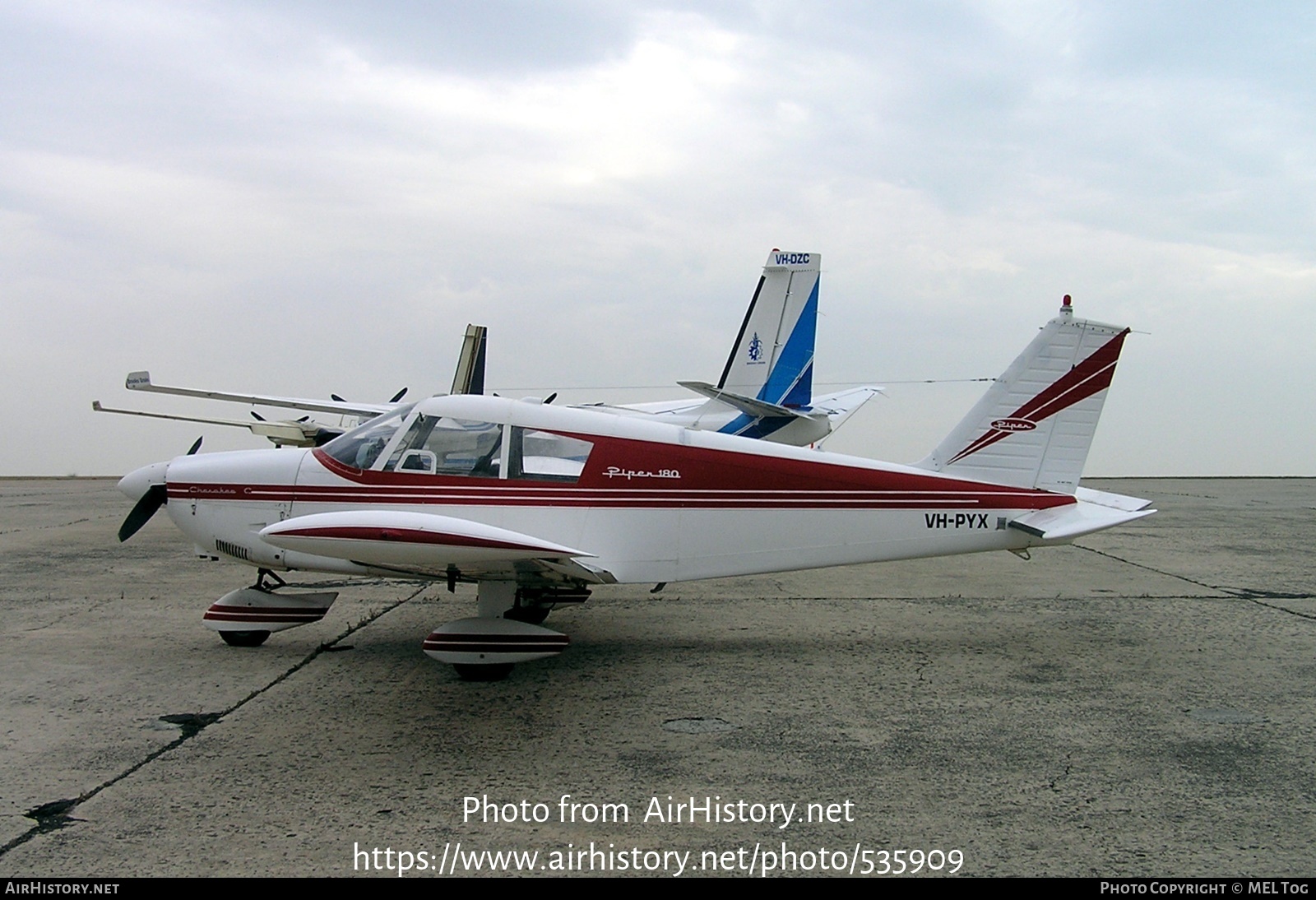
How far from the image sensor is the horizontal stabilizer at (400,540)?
5.66 m

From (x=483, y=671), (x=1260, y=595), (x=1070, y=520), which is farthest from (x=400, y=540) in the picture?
(x=1260, y=595)

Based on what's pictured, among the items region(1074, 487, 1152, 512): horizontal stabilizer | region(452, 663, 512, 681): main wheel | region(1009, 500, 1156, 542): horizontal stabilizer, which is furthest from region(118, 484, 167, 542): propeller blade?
region(1074, 487, 1152, 512): horizontal stabilizer

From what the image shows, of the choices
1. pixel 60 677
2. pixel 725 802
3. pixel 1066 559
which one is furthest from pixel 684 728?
pixel 1066 559

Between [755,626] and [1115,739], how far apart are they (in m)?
3.41

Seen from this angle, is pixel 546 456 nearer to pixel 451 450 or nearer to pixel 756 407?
pixel 451 450

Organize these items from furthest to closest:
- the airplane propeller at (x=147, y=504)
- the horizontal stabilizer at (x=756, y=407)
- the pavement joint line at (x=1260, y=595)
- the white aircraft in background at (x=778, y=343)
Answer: the white aircraft in background at (x=778, y=343), the horizontal stabilizer at (x=756, y=407), the pavement joint line at (x=1260, y=595), the airplane propeller at (x=147, y=504)

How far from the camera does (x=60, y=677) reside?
6.79m

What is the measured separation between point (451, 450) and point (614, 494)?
1176 millimetres

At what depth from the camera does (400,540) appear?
5.69m

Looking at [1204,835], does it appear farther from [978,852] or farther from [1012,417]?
[1012,417]

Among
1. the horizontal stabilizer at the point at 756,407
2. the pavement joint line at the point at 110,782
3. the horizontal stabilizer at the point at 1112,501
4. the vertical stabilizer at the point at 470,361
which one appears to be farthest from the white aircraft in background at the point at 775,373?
the pavement joint line at the point at 110,782

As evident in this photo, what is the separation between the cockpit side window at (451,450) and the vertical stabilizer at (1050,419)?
315cm

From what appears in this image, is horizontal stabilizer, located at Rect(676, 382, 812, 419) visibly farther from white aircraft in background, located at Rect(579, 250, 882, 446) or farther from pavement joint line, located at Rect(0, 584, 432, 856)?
pavement joint line, located at Rect(0, 584, 432, 856)

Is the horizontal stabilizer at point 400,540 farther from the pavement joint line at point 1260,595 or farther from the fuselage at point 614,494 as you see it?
the pavement joint line at point 1260,595
